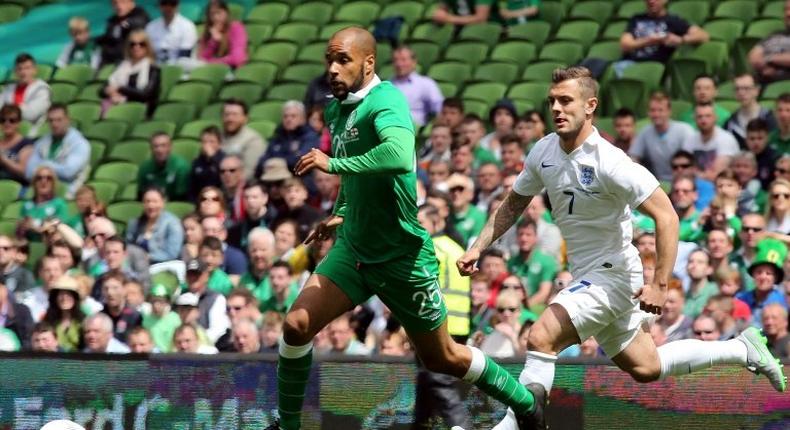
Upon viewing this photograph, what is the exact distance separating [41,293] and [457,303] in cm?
425

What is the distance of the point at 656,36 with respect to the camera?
14625 millimetres

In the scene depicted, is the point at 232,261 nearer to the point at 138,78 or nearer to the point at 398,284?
the point at 138,78

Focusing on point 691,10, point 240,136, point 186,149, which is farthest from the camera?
point 186,149

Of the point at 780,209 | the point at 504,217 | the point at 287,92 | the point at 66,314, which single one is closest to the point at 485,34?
the point at 287,92

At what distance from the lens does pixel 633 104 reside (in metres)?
14.5

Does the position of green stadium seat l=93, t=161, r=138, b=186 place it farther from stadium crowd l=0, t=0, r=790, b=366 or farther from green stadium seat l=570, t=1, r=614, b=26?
green stadium seat l=570, t=1, r=614, b=26

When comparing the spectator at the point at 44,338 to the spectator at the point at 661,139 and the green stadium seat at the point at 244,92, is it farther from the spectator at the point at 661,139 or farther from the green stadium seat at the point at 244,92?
the green stadium seat at the point at 244,92

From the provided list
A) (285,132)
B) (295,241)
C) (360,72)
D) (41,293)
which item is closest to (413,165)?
(360,72)

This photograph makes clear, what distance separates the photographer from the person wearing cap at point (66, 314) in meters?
11.9

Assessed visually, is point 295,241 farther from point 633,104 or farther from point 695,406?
point 695,406

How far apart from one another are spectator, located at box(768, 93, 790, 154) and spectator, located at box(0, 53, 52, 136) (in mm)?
7198

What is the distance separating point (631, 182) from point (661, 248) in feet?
1.08

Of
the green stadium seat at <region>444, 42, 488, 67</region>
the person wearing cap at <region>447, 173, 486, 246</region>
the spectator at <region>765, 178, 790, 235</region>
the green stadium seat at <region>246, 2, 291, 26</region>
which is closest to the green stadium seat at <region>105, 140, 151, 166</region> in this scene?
the green stadium seat at <region>246, 2, 291, 26</region>

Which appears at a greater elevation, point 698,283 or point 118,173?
point 698,283
